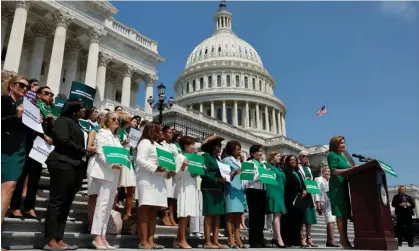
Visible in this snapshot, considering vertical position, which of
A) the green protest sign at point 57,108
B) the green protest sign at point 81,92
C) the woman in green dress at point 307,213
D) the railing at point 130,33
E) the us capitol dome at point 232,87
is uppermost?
the us capitol dome at point 232,87

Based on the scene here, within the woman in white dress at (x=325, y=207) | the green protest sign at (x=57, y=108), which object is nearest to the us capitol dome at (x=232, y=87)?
the woman in white dress at (x=325, y=207)

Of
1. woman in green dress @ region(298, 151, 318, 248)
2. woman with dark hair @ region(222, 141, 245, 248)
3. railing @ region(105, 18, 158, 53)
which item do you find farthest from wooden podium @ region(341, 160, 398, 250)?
railing @ region(105, 18, 158, 53)

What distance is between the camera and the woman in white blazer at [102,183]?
527 cm

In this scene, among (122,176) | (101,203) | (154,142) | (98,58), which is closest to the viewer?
(101,203)

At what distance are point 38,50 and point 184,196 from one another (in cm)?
2274

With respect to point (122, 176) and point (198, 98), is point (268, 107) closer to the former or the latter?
point (198, 98)

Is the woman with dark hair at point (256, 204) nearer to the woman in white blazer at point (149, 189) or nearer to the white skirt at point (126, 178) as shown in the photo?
the woman in white blazer at point (149, 189)

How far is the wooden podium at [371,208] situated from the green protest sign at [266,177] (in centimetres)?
145

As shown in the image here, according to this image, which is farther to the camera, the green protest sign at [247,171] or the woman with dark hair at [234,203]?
the green protest sign at [247,171]

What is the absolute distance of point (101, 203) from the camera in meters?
5.46

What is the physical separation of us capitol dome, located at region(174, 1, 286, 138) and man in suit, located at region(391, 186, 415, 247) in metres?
56.9

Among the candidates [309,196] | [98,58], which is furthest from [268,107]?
[309,196]

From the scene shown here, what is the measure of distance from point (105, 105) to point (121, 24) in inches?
340

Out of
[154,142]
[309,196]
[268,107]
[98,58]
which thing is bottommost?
[309,196]
